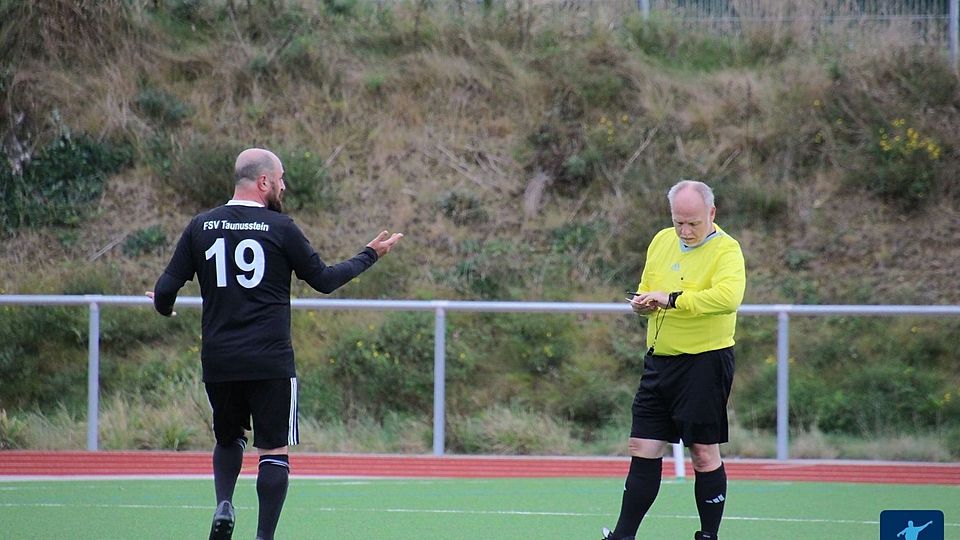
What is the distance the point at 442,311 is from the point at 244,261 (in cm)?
622

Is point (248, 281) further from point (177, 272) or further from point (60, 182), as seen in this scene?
point (60, 182)

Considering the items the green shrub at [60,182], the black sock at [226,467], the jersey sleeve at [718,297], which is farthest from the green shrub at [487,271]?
the jersey sleeve at [718,297]

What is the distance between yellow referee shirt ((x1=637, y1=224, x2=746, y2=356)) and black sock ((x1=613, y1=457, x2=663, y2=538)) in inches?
22.5

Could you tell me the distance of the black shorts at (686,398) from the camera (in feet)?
21.5

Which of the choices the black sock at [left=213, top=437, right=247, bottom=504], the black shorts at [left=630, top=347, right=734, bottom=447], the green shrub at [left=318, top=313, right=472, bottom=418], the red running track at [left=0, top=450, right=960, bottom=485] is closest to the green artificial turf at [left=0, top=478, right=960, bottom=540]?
the red running track at [left=0, top=450, right=960, bottom=485]

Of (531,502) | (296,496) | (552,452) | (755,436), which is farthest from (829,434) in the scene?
(296,496)

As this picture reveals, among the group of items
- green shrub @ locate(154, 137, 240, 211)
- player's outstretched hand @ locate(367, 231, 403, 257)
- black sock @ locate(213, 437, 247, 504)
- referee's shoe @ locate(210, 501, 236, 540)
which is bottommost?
referee's shoe @ locate(210, 501, 236, 540)

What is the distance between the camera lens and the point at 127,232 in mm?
17688

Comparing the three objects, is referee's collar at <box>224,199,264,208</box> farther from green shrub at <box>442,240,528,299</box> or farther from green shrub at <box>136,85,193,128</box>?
green shrub at <box>136,85,193,128</box>

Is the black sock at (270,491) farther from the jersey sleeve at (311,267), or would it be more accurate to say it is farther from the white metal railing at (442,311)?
the white metal railing at (442,311)

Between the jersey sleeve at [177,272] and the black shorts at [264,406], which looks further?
the jersey sleeve at [177,272]

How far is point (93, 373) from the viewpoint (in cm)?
1273

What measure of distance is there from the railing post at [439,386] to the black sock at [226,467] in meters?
5.70

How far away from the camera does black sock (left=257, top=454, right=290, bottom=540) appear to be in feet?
21.1
